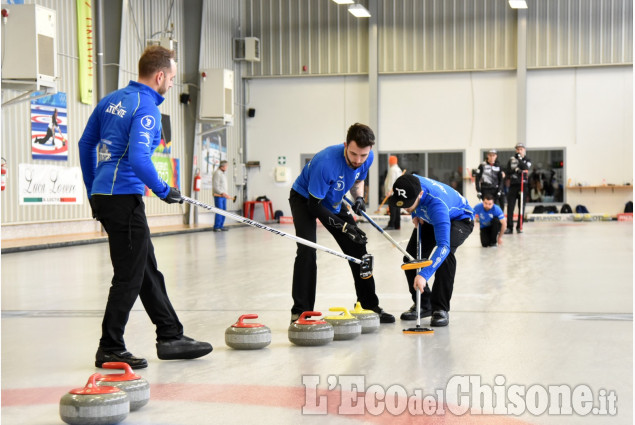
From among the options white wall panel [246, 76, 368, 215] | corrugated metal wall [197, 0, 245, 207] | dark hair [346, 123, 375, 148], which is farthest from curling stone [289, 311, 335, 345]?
white wall panel [246, 76, 368, 215]

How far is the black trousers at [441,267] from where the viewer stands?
5582 millimetres

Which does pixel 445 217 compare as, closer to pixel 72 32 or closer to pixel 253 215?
pixel 72 32

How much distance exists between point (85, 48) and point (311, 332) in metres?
13.5

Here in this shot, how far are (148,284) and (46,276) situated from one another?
4.98 meters

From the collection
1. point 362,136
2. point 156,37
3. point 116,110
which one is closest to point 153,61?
point 116,110

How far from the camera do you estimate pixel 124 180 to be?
163 inches

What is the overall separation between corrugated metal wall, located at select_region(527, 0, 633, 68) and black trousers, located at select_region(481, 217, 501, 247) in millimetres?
13188

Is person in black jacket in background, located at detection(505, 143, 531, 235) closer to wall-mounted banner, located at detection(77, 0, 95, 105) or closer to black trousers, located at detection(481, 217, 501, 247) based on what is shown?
black trousers, located at detection(481, 217, 501, 247)

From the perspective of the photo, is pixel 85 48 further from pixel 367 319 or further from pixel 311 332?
pixel 311 332

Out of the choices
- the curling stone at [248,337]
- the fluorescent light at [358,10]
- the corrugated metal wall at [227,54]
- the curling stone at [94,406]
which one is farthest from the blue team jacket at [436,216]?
the fluorescent light at [358,10]

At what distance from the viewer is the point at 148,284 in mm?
4383

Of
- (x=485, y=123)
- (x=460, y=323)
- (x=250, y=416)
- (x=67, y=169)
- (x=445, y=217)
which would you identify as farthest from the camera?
(x=485, y=123)

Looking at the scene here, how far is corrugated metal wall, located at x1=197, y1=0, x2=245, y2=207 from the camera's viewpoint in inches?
900

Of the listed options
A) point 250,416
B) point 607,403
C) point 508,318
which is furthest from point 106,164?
point 508,318
